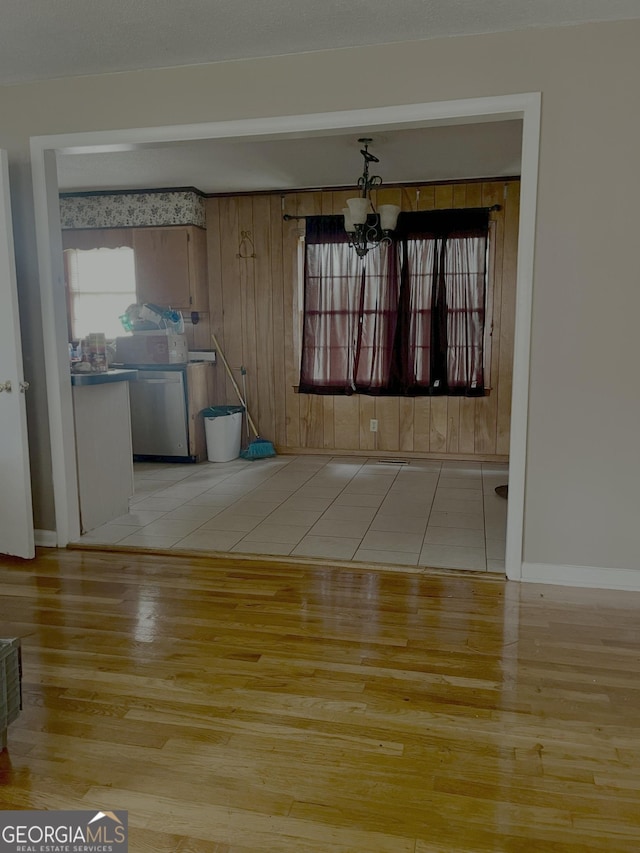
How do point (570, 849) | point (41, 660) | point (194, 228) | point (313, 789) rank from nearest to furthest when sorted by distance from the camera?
point (570, 849) < point (313, 789) < point (41, 660) < point (194, 228)

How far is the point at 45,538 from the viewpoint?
3574mm

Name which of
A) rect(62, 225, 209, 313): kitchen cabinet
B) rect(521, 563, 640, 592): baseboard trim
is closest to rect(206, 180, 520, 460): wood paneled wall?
rect(62, 225, 209, 313): kitchen cabinet

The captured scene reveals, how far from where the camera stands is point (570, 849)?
1.45 m

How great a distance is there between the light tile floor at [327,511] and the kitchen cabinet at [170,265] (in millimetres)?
1511

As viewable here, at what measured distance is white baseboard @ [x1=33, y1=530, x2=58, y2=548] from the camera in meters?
3.55

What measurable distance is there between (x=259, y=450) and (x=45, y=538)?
255cm

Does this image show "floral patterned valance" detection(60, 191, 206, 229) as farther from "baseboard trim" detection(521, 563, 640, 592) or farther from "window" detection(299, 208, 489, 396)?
"baseboard trim" detection(521, 563, 640, 592)

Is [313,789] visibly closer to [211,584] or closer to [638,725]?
[638,725]

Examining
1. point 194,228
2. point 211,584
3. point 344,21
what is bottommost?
point 211,584

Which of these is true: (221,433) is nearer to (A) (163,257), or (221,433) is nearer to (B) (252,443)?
(B) (252,443)

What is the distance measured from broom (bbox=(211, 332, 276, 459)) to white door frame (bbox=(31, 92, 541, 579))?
94.4 inches

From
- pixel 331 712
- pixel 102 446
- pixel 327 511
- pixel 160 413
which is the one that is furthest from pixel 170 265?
pixel 331 712

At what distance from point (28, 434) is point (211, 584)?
137 cm

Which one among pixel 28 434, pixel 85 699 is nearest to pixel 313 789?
pixel 85 699
